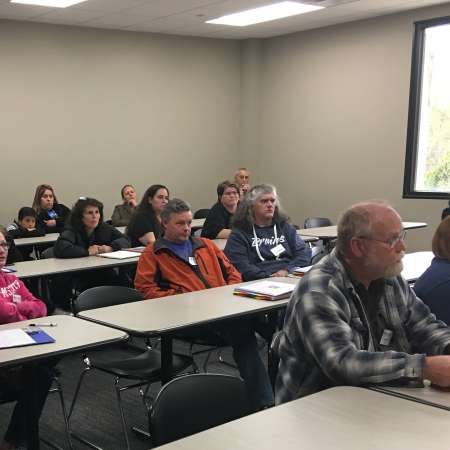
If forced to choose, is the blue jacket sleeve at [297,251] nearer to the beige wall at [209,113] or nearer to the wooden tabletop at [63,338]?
the wooden tabletop at [63,338]

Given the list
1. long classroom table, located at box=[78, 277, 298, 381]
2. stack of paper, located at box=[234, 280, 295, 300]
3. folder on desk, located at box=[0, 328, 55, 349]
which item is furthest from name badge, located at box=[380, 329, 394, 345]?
folder on desk, located at box=[0, 328, 55, 349]

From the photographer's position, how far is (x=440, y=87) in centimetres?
770

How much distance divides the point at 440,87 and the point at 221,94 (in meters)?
3.31

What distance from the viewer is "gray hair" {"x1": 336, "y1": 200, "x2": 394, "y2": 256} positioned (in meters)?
2.19

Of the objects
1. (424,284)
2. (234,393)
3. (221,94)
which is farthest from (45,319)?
(221,94)

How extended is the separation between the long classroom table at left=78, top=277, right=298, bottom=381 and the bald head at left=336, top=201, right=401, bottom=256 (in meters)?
1.02

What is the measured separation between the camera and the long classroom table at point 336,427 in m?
1.61

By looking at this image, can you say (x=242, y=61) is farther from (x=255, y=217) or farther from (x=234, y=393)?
(x=234, y=393)

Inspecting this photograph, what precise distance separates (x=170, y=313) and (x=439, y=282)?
50.7 inches

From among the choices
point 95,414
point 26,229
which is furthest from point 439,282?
point 26,229

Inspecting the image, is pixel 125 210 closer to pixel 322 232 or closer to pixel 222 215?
pixel 222 215

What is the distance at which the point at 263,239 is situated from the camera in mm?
4715

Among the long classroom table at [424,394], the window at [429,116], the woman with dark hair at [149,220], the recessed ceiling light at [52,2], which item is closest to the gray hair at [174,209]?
the woman with dark hair at [149,220]

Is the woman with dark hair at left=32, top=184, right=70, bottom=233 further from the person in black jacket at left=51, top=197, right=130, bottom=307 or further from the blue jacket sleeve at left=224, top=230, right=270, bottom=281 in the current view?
the blue jacket sleeve at left=224, top=230, right=270, bottom=281
